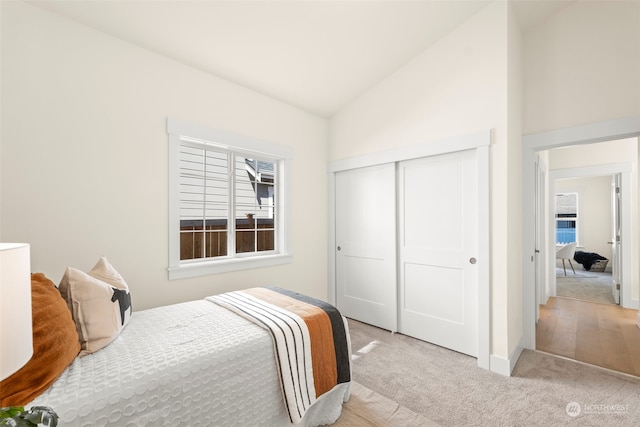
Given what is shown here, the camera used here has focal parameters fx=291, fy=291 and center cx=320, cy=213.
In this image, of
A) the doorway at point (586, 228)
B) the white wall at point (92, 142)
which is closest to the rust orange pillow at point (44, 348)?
the white wall at point (92, 142)

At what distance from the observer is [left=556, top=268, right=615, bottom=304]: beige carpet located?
4.43 metres

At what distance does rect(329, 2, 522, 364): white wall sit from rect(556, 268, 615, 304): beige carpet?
9.35 feet

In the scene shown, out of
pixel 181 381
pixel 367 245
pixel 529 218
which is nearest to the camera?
pixel 181 381

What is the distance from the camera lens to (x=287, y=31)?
240 cm

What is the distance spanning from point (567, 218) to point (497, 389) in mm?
7221

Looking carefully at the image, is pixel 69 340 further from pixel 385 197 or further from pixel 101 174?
pixel 385 197

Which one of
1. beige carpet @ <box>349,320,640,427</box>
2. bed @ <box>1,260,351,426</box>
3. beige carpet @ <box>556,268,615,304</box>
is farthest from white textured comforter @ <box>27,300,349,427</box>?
beige carpet @ <box>556,268,615,304</box>

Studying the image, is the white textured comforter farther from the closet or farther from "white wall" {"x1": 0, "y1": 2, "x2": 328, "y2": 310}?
the closet

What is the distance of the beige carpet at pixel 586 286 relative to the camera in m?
4.43

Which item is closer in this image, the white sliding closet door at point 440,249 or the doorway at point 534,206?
the doorway at point 534,206

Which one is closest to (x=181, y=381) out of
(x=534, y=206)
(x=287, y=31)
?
(x=287, y=31)

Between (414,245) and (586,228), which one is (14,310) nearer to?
(414,245)

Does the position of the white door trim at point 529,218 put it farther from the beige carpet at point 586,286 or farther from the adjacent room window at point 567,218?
the adjacent room window at point 567,218

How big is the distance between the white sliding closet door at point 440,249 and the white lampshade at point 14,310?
2.79m
